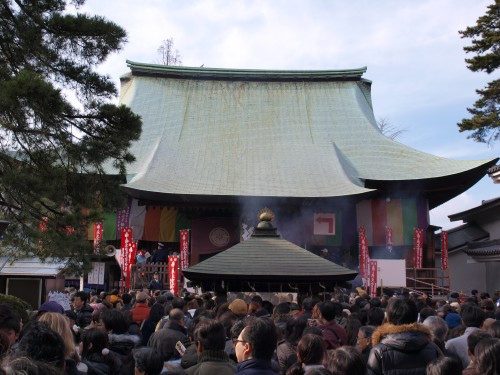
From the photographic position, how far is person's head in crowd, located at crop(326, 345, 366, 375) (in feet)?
9.18

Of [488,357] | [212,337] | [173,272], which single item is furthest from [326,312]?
[173,272]

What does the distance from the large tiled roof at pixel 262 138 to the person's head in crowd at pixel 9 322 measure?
46.6ft

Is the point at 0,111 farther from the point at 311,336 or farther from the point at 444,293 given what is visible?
the point at 444,293

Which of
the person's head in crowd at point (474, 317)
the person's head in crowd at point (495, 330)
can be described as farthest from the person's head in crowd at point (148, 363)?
the person's head in crowd at point (474, 317)

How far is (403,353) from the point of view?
134 inches

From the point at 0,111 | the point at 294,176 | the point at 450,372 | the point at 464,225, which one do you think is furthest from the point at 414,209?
the point at 450,372

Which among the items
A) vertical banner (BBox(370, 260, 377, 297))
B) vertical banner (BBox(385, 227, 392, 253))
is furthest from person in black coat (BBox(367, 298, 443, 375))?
vertical banner (BBox(385, 227, 392, 253))

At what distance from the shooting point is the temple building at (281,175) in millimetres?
19000

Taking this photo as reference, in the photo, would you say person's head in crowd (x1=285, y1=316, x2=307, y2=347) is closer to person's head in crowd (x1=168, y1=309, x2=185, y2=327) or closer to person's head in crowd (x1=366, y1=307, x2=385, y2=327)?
person's head in crowd (x1=168, y1=309, x2=185, y2=327)

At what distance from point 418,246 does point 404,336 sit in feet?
54.2

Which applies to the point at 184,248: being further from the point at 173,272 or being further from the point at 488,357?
the point at 488,357

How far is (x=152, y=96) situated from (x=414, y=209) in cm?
1167

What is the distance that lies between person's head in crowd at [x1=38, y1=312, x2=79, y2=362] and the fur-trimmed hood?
183cm

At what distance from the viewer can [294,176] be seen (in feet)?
65.7
